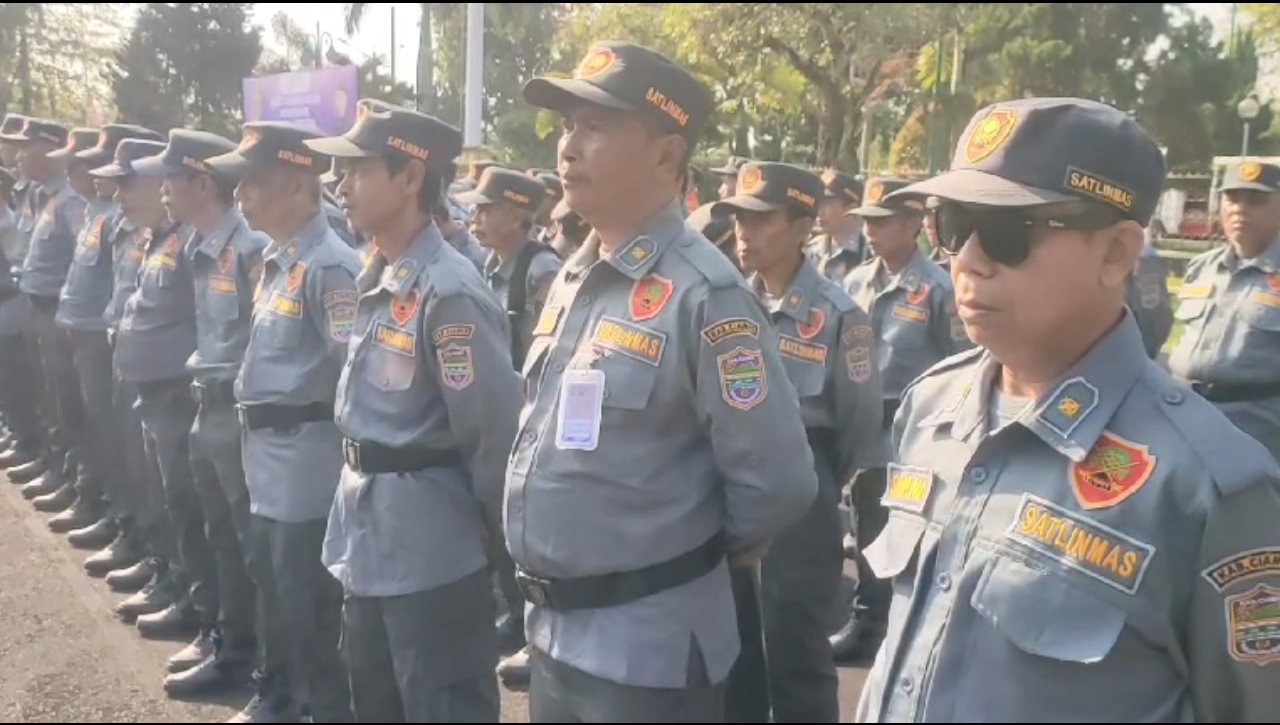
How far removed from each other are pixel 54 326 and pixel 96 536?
5.60 ft

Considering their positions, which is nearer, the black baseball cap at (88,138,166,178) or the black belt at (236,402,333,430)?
the black belt at (236,402,333,430)

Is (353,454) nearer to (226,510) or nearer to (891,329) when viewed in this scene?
(226,510)

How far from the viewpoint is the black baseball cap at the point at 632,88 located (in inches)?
98.2

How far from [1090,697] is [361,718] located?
199cm

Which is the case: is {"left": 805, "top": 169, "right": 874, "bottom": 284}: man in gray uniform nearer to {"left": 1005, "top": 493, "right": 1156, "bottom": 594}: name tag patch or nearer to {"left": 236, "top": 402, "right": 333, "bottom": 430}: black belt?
{"left": 236, "top": 402, "right": 333, "bottom": 430}: black belt

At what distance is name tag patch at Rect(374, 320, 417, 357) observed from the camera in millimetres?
3076

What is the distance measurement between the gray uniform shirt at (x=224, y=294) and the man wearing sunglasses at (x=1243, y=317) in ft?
13.6

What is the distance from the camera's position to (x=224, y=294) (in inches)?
172

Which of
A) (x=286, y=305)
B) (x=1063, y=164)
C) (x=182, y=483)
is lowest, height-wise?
(x=182, y=483)

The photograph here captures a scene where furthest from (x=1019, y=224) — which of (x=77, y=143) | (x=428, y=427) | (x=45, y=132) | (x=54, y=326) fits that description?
(x=45, y=132)

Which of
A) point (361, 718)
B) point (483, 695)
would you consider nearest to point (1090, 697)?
point (483, 695)

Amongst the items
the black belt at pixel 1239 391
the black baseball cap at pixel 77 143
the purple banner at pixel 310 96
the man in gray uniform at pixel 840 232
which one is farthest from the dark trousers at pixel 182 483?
the purple banner at pixel 310 96

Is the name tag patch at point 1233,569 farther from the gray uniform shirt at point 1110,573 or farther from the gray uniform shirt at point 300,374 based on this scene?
the gray uniform shirt at point 300,374

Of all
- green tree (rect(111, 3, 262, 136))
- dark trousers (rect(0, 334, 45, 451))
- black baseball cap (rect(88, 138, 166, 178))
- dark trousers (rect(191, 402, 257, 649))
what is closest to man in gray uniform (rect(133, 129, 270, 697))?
dark trousers (rect(191, 402, 257, 649))
